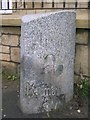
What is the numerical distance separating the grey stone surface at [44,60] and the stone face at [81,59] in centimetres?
43

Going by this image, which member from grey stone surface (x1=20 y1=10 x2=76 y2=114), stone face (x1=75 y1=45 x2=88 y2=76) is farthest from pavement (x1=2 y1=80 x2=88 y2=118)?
stone face (x1=75 y1=45 x2=88 y2=76)

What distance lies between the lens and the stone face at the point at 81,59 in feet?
14.7

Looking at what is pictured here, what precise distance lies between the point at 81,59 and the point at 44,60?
79 centimetres

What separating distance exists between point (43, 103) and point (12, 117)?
411 mm

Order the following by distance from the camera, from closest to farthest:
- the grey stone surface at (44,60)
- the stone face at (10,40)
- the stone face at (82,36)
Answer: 1. the grey stone surface at (44,60)
2. the stone face at (82,36)
3. the stone face at (10,40)

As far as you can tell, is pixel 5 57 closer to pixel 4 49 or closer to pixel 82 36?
pixel 4 49

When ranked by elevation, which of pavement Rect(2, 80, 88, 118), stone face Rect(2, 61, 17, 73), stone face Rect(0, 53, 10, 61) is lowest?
pavement Rect(2, 80, 88, 118)

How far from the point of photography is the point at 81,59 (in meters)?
4.52

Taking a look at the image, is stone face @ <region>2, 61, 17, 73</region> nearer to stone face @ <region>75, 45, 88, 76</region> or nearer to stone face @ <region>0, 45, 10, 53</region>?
stone face @ <region>0, 45, 10, 53</region>

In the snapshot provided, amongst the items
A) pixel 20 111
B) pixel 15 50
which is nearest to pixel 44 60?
pixel 20 111

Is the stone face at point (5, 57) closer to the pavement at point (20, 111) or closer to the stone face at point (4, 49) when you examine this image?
the stone face at point (4, 49)

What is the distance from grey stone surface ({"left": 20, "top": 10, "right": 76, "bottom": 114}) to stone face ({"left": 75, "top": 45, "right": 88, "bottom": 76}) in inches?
17.0

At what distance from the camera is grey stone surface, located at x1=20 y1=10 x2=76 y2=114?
12.7ft

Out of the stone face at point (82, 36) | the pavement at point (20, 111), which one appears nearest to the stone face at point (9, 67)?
the pavement at point (20, 111)
